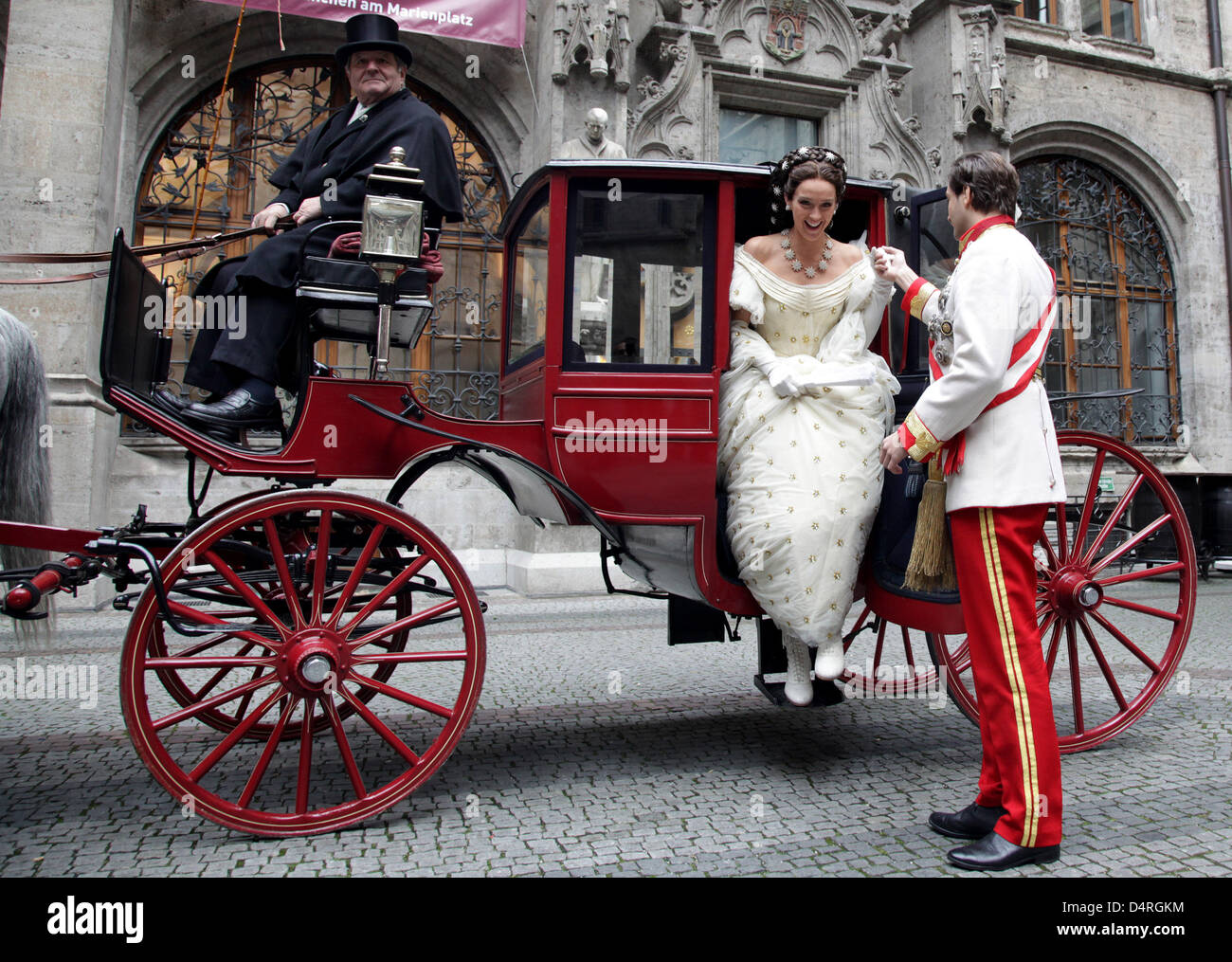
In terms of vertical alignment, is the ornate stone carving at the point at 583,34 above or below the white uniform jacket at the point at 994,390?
above

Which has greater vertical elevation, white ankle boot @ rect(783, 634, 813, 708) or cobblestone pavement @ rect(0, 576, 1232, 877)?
white ankle boot @ rect(783, 634, 813, 708)

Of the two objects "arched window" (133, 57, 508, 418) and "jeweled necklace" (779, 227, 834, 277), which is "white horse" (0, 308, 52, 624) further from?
"arched window" (133, 57, 508, 418)

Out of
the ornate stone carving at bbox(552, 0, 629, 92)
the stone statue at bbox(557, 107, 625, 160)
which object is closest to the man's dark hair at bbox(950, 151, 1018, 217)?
the stone statue at bbox(557, 107, 625, 160)

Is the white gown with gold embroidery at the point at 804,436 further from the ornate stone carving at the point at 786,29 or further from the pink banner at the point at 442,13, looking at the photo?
the ornate stone carving at the point at 786,29

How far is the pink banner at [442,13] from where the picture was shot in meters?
7.77

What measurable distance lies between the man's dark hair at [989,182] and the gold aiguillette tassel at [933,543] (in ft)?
2.67

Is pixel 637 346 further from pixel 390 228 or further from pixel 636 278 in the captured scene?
pixel 390 228

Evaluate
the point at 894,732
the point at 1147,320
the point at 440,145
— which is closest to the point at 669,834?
the point at 894,732

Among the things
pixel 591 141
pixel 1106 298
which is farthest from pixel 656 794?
pixel 1106 298

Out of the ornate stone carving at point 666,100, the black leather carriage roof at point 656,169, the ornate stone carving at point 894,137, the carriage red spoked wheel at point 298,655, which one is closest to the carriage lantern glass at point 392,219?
the black leather carriage roof at point 656,169

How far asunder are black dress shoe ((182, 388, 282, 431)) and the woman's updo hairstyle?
200 centimetres

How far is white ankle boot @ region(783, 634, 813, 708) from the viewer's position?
313 centimetres

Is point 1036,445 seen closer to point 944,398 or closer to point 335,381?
point 944,398

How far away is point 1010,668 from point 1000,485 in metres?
0.54
